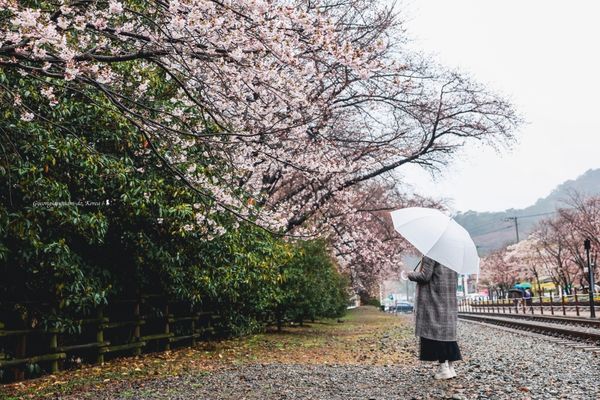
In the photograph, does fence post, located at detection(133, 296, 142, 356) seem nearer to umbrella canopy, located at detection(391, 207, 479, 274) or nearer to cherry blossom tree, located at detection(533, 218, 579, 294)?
umbrella canopy, located at detection(391, 207, 479, 274)

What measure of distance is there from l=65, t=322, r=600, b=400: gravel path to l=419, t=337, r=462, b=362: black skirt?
11.2 inches

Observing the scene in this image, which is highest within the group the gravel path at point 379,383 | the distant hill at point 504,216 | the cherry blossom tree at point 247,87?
the distant hill at point 504,216

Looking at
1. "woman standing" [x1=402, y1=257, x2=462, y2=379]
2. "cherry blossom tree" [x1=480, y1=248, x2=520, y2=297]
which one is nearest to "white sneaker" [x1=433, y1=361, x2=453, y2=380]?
"woman standing" [x1=402, y1=257, x2=462, y2=379]

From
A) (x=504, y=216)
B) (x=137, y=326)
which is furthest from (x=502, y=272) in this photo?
(x=504, y=216)

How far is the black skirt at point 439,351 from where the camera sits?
6.36m

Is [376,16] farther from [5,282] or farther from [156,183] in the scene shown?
[5,282]

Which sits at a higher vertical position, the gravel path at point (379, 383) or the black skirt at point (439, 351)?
the black skirt at point (439, 351)

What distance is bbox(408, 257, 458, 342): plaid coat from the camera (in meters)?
6.39

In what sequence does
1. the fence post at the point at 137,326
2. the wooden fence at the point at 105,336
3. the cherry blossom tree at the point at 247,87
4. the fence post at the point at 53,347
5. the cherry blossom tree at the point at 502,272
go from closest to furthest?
the cherry blossom tree at the point at 247,87
the wooden fence at the point at 105,336
the fence post at the point at 53,347
the fence post at the point at 137,326
the cherry blossom tree at the point at 502,272

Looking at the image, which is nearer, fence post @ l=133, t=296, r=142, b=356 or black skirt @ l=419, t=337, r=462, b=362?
black skirt @ l=419, t=337, r=462, b=362

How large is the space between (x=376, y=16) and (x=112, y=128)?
28.7 feet

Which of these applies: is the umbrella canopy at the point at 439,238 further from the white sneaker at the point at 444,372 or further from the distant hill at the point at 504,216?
the distant hill at the point at 504,216

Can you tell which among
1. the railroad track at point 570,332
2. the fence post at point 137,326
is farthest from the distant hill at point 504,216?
the fence post at point 137,326

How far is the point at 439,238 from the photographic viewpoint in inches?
255
